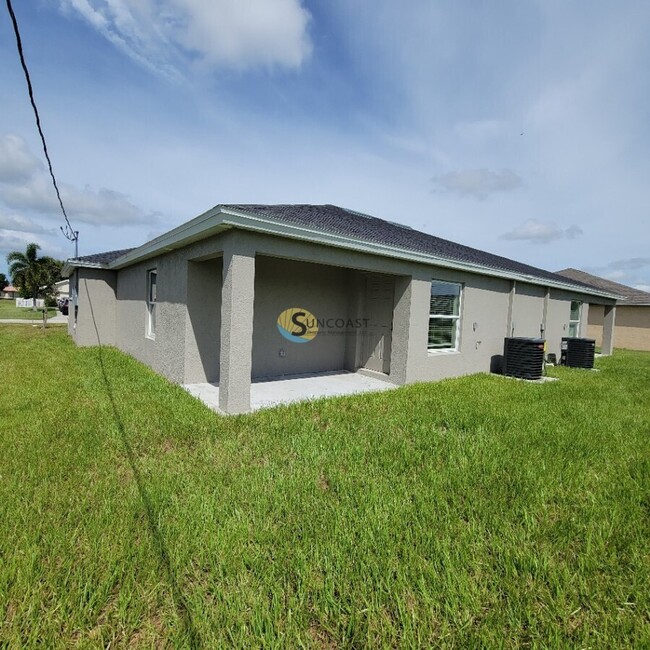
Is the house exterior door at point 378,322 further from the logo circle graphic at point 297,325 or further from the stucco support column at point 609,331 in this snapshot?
the stucco support column at point 609,331

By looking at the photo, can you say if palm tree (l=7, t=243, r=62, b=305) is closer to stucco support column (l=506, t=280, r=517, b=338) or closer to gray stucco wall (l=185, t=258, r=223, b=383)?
gray stucco wall (l=185, t=258, r=223, b=383)

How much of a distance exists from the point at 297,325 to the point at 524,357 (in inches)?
253

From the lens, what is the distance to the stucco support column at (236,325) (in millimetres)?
5633

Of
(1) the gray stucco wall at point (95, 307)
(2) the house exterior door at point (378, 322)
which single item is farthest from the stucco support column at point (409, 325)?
(1) the gray stucco wall at point (95, 307)

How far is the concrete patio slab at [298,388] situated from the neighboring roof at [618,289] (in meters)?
16.9

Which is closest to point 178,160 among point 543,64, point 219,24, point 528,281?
point 219,24

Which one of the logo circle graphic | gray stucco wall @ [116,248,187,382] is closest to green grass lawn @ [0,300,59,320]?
gray stucco wall @ [116,248,187,382]

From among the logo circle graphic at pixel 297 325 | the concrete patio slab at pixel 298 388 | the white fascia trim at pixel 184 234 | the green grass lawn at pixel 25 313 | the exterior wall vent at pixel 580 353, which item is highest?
the white fascia trim at pixel 184 234

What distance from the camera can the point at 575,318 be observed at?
631 inches

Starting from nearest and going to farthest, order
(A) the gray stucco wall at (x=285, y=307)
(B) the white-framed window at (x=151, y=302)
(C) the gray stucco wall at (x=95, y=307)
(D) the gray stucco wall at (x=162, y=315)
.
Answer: (A) the gray stucco wall at (x=285, y=307) → (D) the gray stucco wall at (x=162, y=315) → (B) the white-framed window at (x=151, y=302) → (C) the gray stucco wall at (x=95, y=307)

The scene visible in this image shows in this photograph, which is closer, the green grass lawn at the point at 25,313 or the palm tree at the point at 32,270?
the green grass lawn at the point at 25,313

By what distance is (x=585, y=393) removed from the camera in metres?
8.30

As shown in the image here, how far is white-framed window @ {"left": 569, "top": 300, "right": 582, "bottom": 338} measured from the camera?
1577cm

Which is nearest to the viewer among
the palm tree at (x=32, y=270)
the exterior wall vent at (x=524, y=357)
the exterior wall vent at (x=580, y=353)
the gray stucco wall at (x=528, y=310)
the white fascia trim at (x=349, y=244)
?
the white fascia trim at (x=349, y=244)
